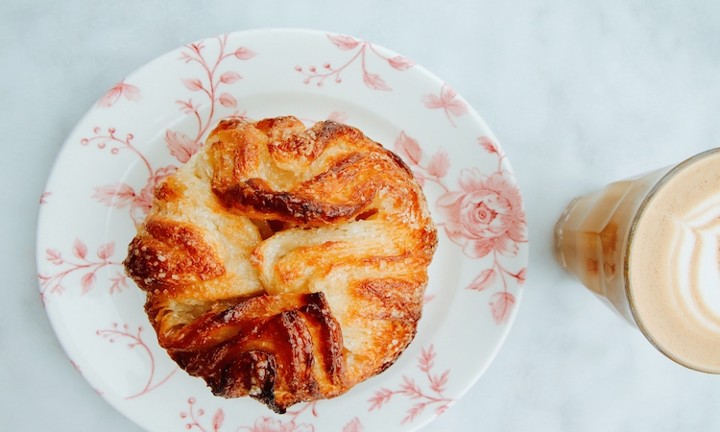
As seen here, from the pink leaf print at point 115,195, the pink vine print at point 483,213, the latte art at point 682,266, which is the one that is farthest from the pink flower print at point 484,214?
the pink leaf print at point 115,195

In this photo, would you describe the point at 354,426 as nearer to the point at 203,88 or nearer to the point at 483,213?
the point at 483,213

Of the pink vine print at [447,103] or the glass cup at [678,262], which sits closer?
the glass cup at [678,262]

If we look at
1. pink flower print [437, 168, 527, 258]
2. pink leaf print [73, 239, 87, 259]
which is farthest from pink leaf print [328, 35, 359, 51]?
pink leaf print [73, 239, 87, 259]

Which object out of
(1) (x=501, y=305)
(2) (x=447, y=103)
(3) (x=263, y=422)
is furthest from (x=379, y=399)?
(2) (x=447, y=103)

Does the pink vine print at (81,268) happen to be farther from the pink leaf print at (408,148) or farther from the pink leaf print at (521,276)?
the pink leaf print at (521,276)

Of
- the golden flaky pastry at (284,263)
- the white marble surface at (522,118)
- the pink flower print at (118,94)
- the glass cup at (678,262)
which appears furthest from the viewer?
the white marble surface at (522,118)

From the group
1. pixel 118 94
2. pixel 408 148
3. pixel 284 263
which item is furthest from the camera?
pixel 408 148

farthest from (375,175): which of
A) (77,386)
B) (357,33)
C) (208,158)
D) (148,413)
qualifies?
(77,386)

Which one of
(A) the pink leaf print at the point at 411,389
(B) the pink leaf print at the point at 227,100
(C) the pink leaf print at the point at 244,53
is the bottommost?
(A) the pink leaf print at the point at 411,389

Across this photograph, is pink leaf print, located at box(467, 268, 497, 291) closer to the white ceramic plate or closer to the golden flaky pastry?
the white ceramic plate
